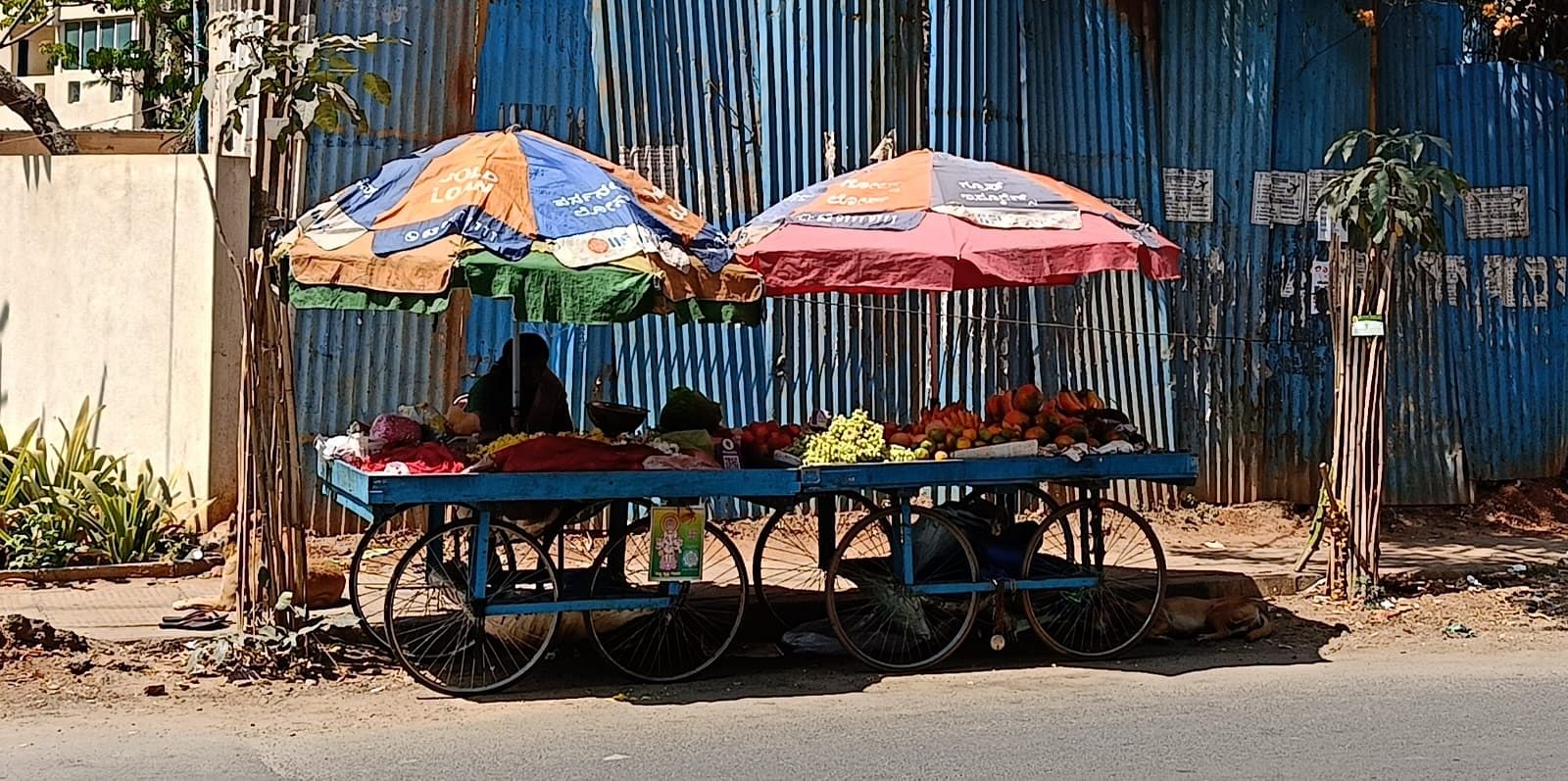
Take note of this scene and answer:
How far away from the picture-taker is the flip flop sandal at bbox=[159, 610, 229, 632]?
27.3 feet

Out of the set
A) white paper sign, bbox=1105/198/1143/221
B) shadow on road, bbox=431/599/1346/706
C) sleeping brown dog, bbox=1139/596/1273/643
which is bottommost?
shadow on road, bbox=431/599/1346/706

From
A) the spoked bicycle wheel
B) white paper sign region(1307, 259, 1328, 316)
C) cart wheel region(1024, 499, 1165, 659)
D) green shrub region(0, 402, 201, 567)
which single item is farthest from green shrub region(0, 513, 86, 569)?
white paper sign region(1307, 259, 1328, 316)

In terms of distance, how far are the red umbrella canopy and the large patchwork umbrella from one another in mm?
369

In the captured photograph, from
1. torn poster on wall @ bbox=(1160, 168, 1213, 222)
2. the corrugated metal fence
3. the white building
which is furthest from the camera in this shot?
the white building

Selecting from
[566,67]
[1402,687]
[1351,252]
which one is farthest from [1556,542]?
[566,67]

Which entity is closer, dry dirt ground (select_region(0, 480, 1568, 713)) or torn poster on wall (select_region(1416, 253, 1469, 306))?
dry dirt ground (select_region(0, 480, 1568, 713))

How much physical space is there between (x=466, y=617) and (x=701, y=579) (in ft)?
4.16

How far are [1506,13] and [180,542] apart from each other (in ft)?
34.3

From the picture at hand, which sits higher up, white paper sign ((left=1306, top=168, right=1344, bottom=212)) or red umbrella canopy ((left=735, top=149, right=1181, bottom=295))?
white paper sign ((left=1306, top=168, right=1344, bottom=212))

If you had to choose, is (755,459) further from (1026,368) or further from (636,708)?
(1026,368)

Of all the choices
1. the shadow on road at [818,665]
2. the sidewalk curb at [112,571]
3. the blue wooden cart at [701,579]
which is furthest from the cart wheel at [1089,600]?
the sidewalk curb at [112,571]

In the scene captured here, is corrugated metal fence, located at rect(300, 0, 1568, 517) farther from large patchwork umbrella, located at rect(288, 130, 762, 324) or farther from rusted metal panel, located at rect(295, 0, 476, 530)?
large patchwork umbrella, located at rect(288, 130, 762, 324)

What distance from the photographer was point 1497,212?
1285 cm

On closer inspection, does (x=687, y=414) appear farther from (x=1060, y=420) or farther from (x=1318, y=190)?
(x=1318, y=190)
